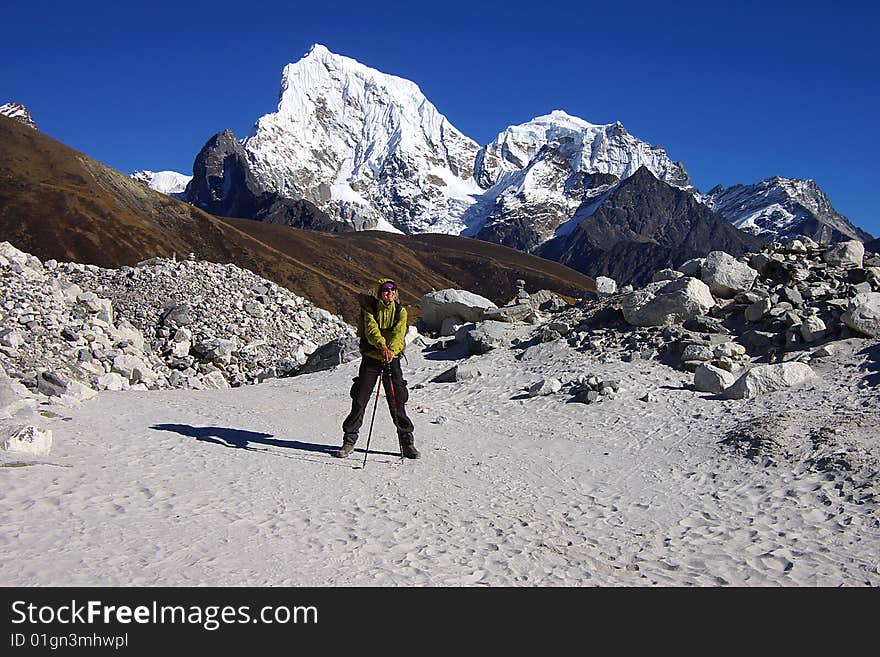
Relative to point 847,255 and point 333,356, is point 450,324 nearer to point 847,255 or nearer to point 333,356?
point 333,356

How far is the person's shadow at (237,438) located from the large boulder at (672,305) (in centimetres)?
946

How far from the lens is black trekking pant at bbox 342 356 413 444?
29.7 feet

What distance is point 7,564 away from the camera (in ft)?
15.8

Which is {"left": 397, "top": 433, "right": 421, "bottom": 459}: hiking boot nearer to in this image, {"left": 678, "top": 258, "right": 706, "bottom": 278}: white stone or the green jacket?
the green jacket

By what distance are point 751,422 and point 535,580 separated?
6.37 meters

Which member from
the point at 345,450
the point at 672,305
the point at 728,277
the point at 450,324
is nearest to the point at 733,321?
the point at 672,305

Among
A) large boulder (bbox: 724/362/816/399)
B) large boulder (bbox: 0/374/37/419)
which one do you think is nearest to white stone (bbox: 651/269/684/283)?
large boulder (bbox: 724/362/816/399)

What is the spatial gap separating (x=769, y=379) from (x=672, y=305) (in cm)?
508

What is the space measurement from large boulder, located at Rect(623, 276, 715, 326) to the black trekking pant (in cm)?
947

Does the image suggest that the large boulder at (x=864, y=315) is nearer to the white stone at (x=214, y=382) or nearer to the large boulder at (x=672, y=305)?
the large boulder at (x=672, y=305)

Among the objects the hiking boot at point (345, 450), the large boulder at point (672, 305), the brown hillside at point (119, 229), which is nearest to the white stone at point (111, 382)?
the hiking boot at point (345, 450)

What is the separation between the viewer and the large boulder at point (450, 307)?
2247 cm
